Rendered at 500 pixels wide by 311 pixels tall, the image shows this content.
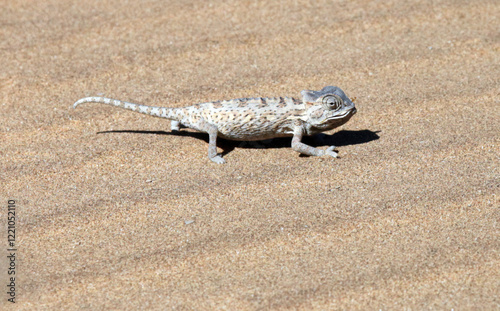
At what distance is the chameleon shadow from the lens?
4.97m

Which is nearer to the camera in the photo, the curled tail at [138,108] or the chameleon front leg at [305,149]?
the chameleon front leg at [305,149]

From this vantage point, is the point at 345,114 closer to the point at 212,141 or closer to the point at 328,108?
the point at 328,108

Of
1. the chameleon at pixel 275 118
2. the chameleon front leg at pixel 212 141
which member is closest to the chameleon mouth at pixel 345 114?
the chameleon at pixel 275 118

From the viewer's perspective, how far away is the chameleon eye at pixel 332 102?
4.72 meters

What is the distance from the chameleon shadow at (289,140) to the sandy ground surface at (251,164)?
0.07 feet

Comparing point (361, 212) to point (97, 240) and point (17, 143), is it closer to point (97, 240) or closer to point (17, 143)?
point (97, 240)

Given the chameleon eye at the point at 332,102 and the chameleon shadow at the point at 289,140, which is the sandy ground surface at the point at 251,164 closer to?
the chameleon shadow at the point at 289,140

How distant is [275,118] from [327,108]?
41 cm

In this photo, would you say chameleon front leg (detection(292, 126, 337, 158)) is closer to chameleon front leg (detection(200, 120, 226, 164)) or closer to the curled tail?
chameleon front leg (detection(200, 120, 226, 164))

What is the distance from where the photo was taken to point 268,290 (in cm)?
348

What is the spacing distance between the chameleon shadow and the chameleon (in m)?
0.12

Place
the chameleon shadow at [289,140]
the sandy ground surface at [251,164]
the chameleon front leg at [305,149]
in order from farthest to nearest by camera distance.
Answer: the chameleon shadow at [289,140], the chameleon front leg at [305,149], the sandy ground surface at [251,164]

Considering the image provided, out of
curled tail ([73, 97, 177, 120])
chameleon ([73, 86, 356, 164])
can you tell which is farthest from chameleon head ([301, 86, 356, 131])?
curled tail ([73, 97, 177, 120])

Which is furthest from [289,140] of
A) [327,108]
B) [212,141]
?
[212,141]
